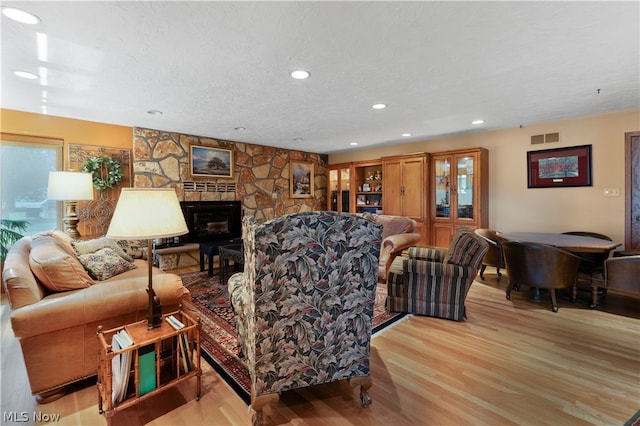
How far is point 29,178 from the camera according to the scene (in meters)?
3.82

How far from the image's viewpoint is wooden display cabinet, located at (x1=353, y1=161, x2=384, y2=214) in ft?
21.4

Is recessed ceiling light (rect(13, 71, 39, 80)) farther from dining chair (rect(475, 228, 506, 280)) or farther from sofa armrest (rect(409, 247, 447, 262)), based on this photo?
dining chair (rect(475, 228, 506, 280))

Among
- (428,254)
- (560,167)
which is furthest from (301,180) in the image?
(560,167)

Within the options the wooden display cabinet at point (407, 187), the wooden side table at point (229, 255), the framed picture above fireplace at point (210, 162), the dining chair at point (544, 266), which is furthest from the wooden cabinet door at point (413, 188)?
the framed picture above fireplace at point (210, 162)

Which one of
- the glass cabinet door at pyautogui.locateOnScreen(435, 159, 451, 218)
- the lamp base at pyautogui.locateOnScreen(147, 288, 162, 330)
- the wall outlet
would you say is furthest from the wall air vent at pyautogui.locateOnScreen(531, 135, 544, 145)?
the lamp base at pyautogui.locateOnScreen(147, 288, 162, 330)

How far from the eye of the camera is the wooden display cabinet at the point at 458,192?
4.79m

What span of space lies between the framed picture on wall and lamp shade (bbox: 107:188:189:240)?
5.12 meters

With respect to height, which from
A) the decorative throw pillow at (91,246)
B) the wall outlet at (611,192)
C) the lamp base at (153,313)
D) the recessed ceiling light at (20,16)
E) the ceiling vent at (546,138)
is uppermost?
the recessed ceiling light at (20,16)

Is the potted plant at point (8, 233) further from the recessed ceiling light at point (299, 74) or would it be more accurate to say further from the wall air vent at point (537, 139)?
the wall air vent at point (537, 139)

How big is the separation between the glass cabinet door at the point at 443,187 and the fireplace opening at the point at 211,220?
398cm

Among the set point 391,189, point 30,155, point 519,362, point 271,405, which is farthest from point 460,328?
point 30,155

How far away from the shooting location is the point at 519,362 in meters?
2.08

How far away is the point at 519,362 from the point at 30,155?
602cm

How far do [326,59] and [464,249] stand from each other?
2.14m
